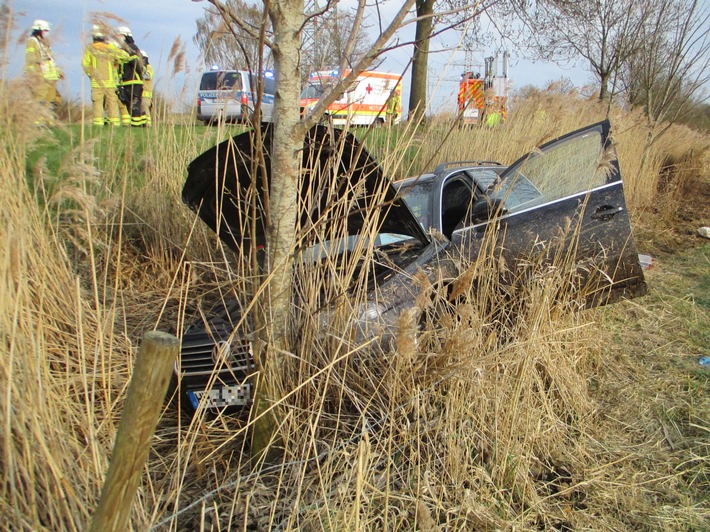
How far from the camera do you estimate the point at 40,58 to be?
248cm

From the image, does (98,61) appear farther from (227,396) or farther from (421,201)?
(421,201)

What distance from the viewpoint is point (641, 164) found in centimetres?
880

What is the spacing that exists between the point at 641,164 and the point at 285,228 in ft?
28.0

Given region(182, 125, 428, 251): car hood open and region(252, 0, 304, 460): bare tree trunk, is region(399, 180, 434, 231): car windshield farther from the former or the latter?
region(252, 0, 304, 460): bare tree trunk

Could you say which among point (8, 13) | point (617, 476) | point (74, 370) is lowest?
point (617, 476)

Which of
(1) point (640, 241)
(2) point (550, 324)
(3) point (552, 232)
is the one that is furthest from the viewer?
(1) point (640, 241)

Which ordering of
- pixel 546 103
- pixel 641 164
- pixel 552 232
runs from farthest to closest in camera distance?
pixel 641 164 < pixel 546 103 < pixel 552 232

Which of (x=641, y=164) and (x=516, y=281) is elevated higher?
(x=641, y=164)

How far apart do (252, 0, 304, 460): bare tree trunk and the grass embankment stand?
4.7 inches

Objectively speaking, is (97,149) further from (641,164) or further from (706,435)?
(641,164)

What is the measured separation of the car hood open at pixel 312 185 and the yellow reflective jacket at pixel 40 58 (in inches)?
30.4

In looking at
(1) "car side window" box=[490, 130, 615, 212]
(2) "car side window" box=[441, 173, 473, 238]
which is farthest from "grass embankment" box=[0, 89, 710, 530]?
(2) "car side window" box=[441, 173, 473, 238]

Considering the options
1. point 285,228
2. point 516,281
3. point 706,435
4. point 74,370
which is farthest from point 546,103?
point 74,370

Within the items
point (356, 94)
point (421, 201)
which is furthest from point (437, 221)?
point (356, 94)
